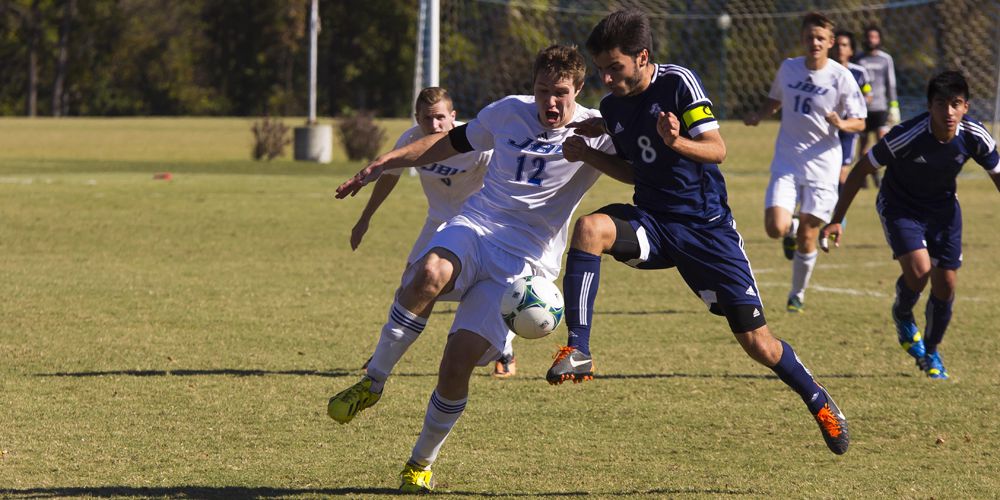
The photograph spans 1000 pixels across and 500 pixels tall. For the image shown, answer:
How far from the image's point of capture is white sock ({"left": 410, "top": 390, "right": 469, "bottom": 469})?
5.45m

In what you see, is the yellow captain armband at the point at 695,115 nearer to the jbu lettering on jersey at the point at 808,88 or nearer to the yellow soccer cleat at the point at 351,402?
the yellow soccer cleat at the point at 351,402

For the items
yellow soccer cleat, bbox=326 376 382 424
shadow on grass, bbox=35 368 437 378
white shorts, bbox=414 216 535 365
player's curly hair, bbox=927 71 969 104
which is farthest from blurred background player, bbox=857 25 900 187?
yellow soccer cleat, bbox=326 376 382 424

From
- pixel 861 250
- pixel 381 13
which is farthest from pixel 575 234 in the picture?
pixel 381 13

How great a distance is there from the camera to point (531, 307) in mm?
5309

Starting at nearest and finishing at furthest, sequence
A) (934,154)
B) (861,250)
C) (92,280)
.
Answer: (934,154) → (92,280) → (861,250)

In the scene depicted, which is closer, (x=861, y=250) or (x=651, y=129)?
(x=651, y=129)

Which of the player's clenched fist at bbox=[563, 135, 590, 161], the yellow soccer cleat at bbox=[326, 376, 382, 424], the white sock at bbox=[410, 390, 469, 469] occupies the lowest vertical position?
the white sock at bbox=[410, 390, 469, 469]

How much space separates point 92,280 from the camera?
11992 mm

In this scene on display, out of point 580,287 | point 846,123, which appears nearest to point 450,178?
point 580,287

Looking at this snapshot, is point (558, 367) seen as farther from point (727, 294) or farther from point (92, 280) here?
point (92, 280)

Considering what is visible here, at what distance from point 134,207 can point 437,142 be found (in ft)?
44.9

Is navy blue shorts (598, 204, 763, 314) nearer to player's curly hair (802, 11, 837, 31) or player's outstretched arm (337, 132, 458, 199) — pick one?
player's outstretched arm (337, 132, 458, 199)

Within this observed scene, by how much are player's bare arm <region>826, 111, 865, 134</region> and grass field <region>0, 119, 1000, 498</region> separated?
1462 millimetres

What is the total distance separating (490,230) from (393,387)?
7.69ft
